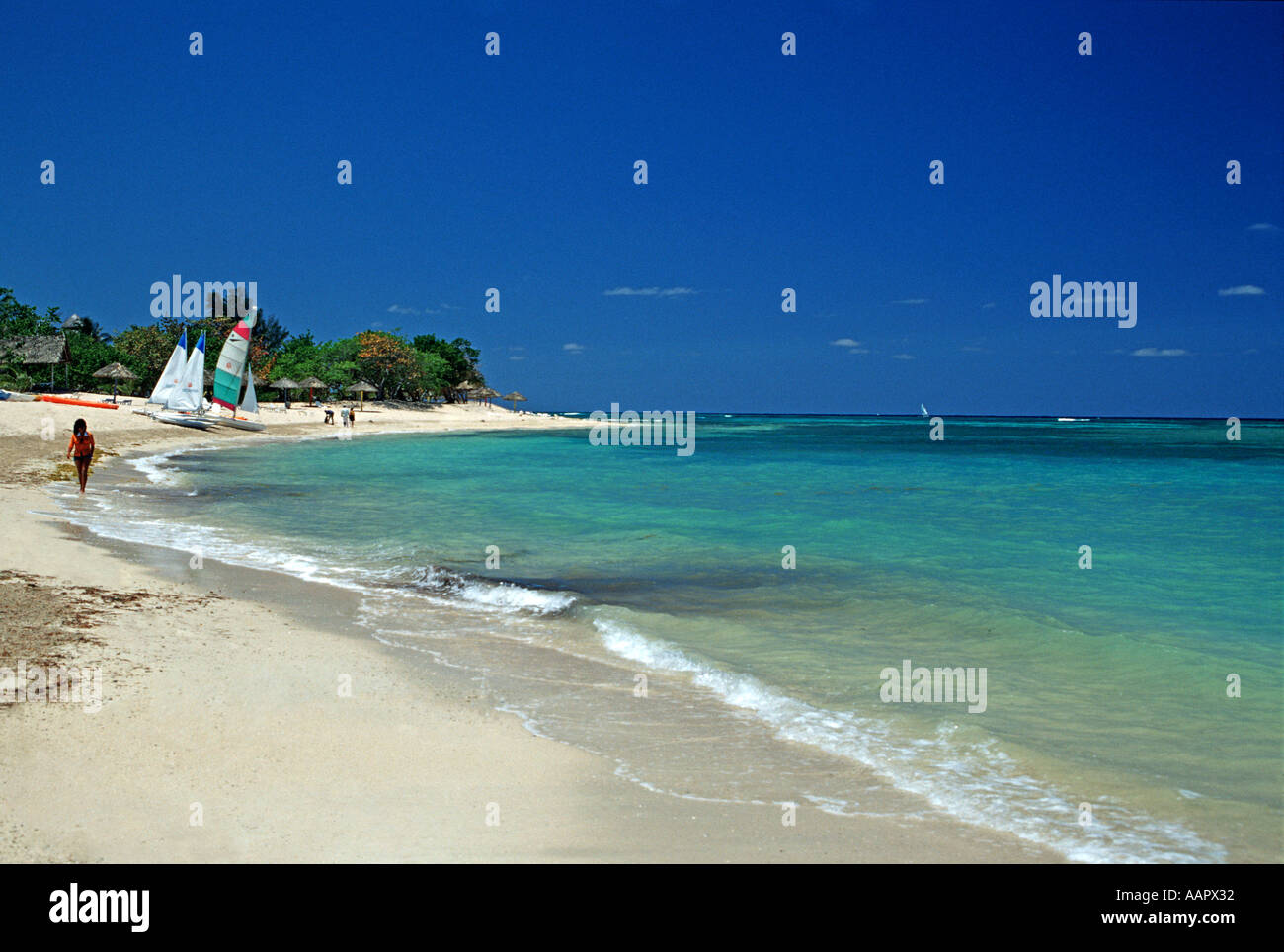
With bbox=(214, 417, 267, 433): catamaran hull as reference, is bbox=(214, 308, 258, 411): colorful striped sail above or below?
above

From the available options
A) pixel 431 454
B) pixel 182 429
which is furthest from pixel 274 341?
pixel 431 454

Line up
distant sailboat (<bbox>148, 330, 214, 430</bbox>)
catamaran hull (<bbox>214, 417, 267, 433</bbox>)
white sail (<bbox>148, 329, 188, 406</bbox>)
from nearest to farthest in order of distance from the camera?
1. white sail (<bbox>148, 329, 188, 406</bbox>)
2. distant sailboat (<bbox>148, 330, 214, 430</bbox>)
3. catamaran hull (<bbox>214, 417, 267, 433</bbox>)

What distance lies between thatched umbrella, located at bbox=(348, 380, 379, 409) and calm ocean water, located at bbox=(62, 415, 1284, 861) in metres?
66.5

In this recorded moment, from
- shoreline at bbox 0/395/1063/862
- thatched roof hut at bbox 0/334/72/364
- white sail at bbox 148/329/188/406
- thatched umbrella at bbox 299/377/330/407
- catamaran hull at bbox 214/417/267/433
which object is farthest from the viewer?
thatched umbrella at bbox 299/377/330/407

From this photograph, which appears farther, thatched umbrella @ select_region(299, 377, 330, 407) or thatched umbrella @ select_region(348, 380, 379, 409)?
thatched umbrella @ select_region(348, 380, 379, 409)

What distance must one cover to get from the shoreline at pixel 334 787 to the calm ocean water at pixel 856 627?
438 millimetres

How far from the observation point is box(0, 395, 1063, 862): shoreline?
14.0 feet

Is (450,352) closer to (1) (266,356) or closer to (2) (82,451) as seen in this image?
(1) (266,356)

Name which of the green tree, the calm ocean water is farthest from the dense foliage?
the calm ocean water

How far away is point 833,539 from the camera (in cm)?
1753

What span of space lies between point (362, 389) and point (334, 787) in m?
89.3

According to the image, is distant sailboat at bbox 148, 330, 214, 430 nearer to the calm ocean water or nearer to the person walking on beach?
the calm ocean water

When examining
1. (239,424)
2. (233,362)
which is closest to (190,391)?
(233,362)

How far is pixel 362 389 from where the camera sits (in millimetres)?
89250
